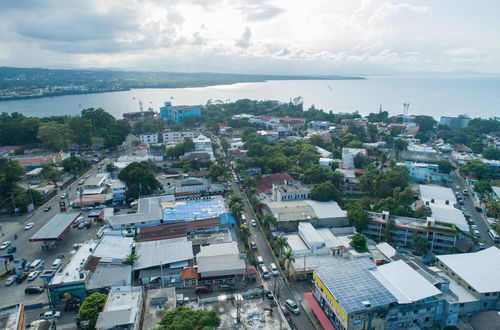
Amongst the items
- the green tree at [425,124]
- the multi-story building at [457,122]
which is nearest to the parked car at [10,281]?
the green tree at [425,124]

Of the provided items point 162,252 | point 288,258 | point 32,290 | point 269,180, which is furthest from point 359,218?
point 32,290

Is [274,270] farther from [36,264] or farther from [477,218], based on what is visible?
[477,218]

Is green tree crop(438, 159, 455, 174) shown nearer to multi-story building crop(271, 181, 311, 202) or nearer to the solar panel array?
multi-story building crop(271, 181, 311, 202)

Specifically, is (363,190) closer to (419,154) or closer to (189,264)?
(419,154)

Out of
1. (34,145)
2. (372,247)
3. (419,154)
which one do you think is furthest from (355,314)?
(34,145)

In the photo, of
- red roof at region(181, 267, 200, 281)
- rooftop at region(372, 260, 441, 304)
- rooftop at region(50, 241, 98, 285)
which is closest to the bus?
rooftop at region(372, 260, 441, 304)

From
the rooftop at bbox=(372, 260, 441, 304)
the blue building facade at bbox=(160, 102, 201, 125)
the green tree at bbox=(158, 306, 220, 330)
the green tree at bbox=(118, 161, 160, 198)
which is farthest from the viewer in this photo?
the blue building facade at bbox=(160, 102, 201, 125)
